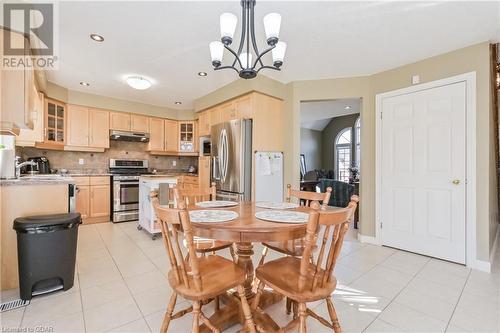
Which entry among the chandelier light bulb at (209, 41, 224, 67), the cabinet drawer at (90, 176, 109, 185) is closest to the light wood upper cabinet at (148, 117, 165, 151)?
the cabinet drawer at (90, 176, 109, 185)

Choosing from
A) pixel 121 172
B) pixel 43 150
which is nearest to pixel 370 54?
pixel 121 172

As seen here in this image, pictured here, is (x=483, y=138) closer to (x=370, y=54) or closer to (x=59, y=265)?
(x=370, y=54)

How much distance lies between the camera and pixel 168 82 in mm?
3906

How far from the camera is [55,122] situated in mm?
4172

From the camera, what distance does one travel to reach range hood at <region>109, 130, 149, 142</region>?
4840 mm

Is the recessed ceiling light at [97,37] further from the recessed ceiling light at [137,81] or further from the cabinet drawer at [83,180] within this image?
the cabinet drawer at [83,180]

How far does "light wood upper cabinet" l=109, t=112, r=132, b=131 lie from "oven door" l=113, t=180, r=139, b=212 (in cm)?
119

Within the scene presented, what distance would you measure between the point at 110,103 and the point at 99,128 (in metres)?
0.56

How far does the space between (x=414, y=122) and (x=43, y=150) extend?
622 cm

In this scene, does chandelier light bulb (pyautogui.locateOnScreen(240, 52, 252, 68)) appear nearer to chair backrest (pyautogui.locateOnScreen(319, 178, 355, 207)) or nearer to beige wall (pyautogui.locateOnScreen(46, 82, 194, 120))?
beige wall (pyautogui.locateOnScreen(46, 82, 194, 120))

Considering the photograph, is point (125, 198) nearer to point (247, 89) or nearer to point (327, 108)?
point (247, 89)

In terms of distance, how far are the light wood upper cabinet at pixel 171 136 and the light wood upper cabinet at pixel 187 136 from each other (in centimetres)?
9

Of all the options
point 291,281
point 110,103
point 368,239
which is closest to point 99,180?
point 110,103

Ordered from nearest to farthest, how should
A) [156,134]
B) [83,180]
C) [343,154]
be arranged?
[83,180] → [156,134] → [343,154]
